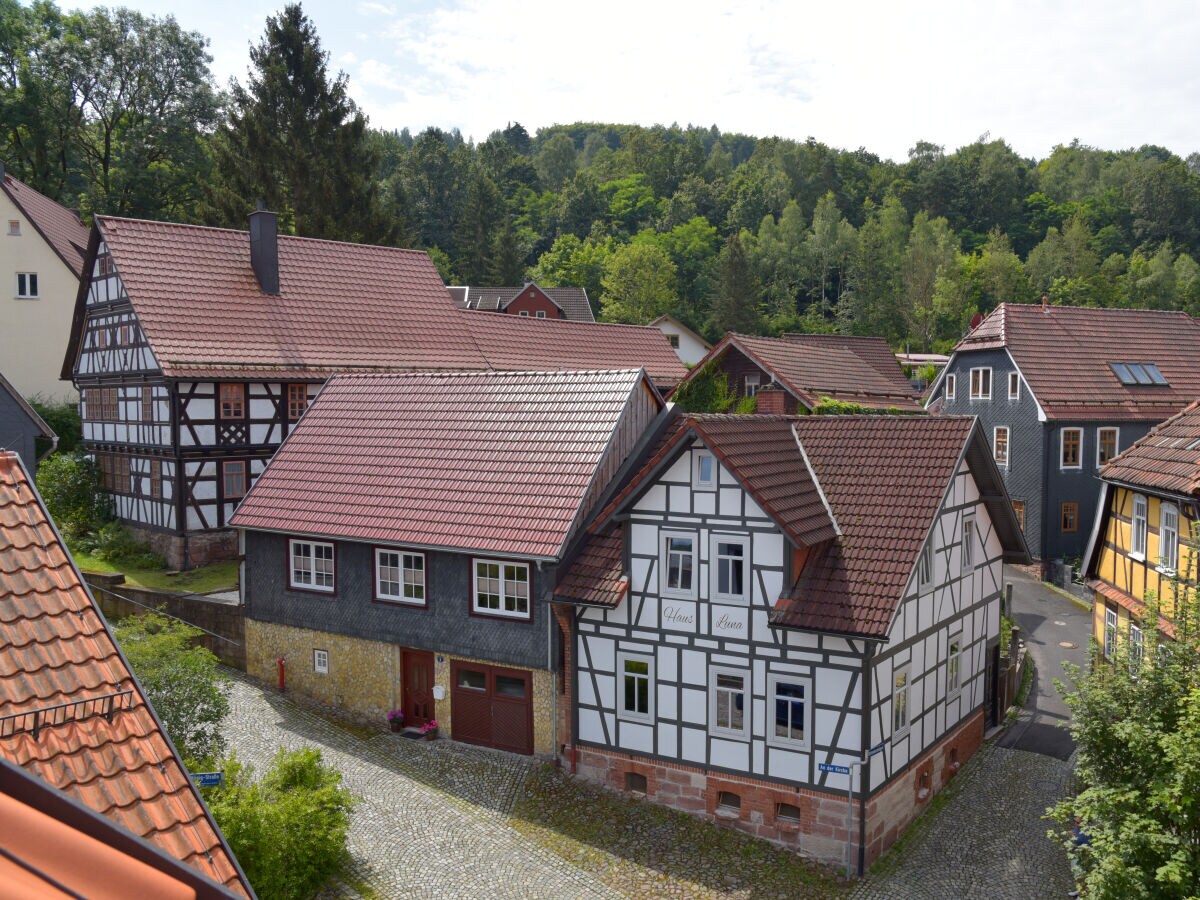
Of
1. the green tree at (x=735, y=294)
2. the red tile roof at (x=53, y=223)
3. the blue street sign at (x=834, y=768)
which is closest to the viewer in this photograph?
the blue street sign at (x=834, y=768)

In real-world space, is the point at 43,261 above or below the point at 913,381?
above

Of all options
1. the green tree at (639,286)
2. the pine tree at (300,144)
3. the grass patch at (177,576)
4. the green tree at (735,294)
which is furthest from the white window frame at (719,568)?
the green tree at (735,294)

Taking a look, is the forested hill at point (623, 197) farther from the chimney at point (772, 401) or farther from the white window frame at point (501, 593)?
the white window frame at point (501, 593)

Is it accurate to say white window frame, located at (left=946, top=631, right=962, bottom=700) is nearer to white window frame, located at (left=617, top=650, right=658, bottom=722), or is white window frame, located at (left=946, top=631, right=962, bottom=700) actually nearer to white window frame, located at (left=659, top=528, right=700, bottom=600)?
white window frame, located at (left=659, top=528, right=700, bottom=600)

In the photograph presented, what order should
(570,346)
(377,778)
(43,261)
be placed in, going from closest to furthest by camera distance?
(377,778)
(43,261)
(570,346)

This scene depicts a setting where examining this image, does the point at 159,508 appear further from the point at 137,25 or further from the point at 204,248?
the point at 137,25

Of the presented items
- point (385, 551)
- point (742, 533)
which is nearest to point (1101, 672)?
point (742, 533)

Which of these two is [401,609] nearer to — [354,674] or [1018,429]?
[354,674]
